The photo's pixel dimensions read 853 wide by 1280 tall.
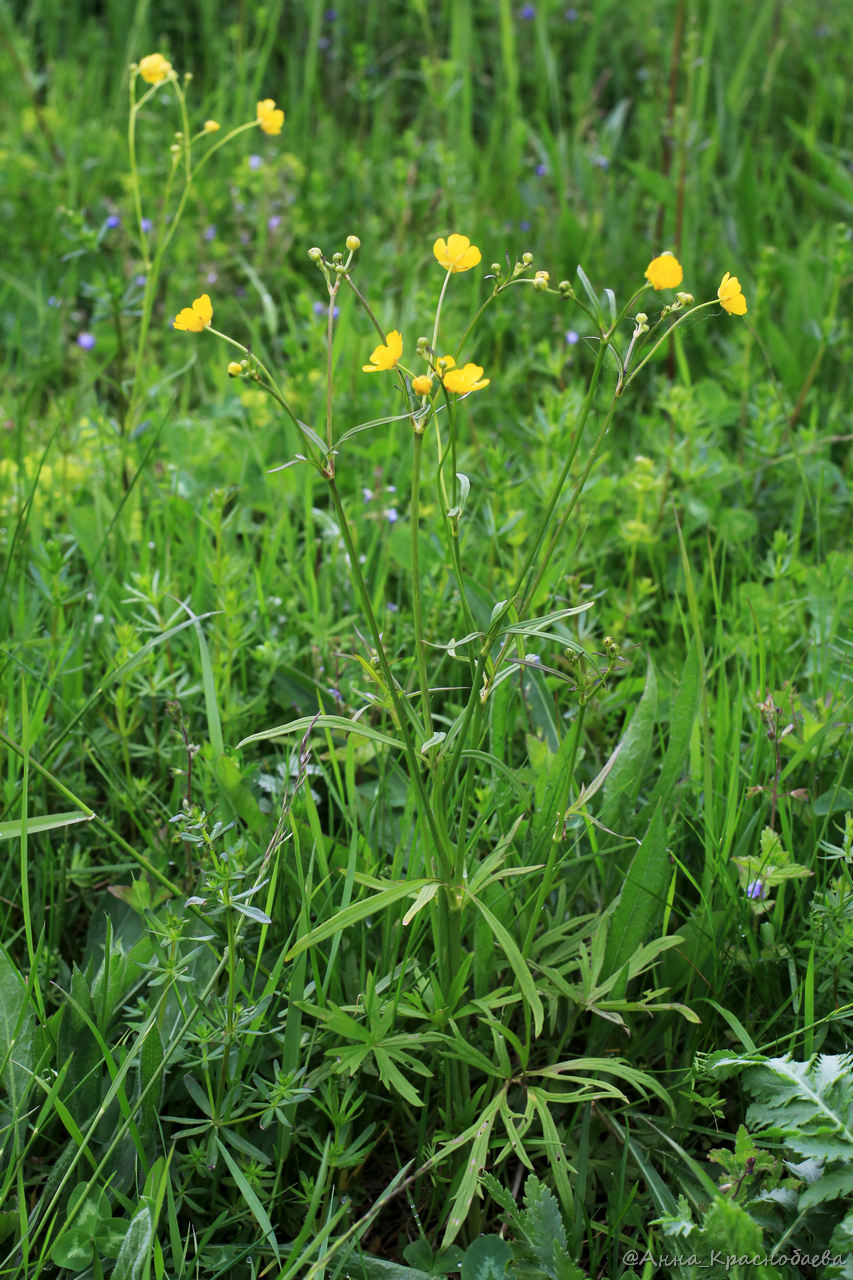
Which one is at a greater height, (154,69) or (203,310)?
(154,69)

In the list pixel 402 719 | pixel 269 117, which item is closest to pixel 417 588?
pixel 402 719

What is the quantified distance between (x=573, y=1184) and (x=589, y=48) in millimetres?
4110

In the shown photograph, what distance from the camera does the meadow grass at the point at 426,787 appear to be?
3.88 feet

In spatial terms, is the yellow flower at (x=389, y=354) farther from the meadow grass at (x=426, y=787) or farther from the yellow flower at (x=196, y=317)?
the yellow flower at (x=196, y=317)

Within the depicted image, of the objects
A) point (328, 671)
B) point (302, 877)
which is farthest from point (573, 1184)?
point (328, 671)

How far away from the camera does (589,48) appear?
4016mm

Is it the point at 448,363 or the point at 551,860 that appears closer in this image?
the point at 448,363

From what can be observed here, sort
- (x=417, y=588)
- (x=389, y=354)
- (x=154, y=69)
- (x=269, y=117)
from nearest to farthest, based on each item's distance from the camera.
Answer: (x=389, y=354) < (x=417, y=588) < (x=269, y=117) < (x=154, y=69)

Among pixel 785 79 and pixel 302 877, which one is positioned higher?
pixel 785 79

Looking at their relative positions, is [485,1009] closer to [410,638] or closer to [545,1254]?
[545,1254]

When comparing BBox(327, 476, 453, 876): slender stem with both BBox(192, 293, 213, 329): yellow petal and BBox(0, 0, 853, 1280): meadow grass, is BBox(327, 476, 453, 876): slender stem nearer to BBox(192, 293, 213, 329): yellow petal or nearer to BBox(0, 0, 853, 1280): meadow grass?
BBox(0, 0, 853, 1280): meadow grass

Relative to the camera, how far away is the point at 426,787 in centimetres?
149

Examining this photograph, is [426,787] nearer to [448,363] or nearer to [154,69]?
[448,363]

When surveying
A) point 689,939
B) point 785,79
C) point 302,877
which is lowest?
point 689,939
